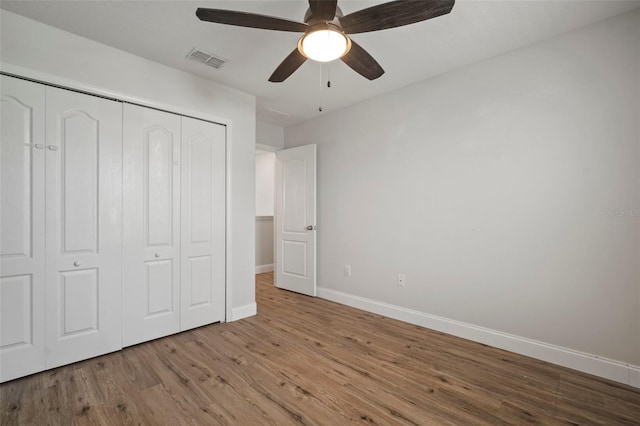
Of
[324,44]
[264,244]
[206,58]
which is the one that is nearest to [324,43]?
[324,44]

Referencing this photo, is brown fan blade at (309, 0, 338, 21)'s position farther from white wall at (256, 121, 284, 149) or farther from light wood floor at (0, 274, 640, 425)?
white wall at (256, 121, 284, 149)

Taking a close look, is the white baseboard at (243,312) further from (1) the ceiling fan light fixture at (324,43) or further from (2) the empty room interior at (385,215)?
(1) the ceiling fan light fixture at (324,43)

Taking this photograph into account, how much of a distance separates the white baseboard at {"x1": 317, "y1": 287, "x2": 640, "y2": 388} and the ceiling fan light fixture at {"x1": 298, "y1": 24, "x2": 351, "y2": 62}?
8.72 ft

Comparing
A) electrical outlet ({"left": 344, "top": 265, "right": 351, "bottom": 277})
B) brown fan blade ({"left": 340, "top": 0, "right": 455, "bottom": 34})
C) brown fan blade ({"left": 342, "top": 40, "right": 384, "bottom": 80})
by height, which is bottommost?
electrical outlet ({"left": 344, "top": 265, "right": 351, "bottom": 277})

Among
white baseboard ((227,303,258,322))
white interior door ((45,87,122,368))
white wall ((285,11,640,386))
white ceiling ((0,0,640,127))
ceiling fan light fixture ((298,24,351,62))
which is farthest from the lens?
white baseboard ((227,303,258,322))

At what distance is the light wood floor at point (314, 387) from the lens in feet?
5.67

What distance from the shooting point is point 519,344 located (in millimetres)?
2500

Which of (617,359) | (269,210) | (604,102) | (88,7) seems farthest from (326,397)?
(269,210)

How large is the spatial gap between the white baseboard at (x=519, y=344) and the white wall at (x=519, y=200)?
10 mm

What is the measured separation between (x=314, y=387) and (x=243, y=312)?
1567 millimetres

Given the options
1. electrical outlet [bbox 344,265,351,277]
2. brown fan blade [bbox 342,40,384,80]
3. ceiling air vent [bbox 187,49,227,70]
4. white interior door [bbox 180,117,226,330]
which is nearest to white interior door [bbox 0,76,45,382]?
white interior door [bbox 180,117,226,330]

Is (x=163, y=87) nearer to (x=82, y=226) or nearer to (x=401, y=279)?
(x=82, y=226)

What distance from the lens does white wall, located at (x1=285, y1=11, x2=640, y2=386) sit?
2.12m

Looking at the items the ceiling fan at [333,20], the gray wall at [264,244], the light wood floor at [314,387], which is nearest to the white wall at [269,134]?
the gray wall at [264,244]
